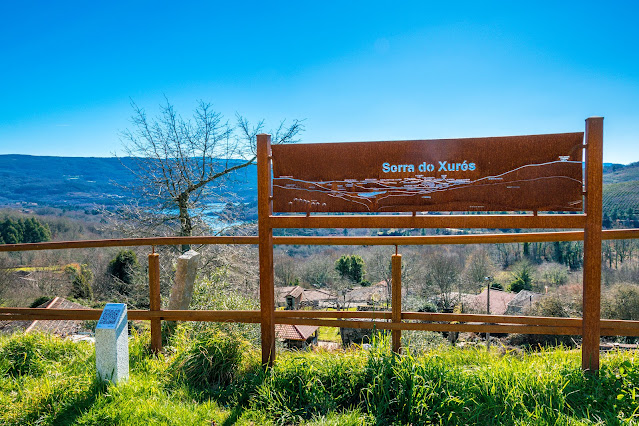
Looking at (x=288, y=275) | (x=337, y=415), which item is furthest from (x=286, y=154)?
(x=288, y=275)

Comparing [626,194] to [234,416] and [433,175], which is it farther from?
[234,416]

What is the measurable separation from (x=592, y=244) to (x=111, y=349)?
11.2 ft

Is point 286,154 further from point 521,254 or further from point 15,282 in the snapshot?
point 15,282

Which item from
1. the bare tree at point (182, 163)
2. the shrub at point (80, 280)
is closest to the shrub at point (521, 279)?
the bare tree at point (182, 163)

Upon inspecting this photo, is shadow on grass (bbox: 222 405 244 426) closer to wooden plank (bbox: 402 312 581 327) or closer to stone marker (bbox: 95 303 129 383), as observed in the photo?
stone marker (bbox: 95 303 129 383)

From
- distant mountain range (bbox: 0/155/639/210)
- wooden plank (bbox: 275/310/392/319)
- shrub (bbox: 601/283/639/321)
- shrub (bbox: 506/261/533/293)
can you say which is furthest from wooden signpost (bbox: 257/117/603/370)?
shrub (bbox: 601/283/639/321)

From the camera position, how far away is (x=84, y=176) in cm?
2509

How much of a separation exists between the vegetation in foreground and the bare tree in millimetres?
7999

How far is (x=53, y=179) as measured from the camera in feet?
92.3

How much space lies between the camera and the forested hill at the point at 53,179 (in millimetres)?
20016

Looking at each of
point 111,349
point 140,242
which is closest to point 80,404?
point 111,349

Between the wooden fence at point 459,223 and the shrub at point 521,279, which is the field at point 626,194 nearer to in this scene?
Answer: the shrub at point 521,279

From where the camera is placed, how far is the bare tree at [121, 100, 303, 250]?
11.0 meters

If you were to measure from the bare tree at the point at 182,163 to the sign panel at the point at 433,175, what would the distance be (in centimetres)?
827
